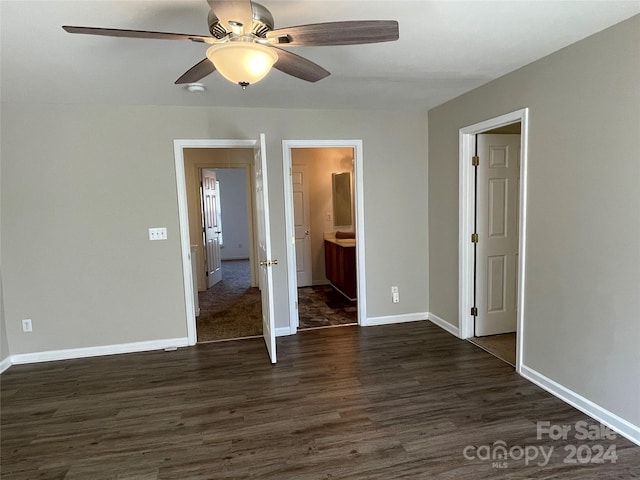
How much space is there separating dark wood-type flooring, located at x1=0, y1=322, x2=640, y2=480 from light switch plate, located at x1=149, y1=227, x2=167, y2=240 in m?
1.12

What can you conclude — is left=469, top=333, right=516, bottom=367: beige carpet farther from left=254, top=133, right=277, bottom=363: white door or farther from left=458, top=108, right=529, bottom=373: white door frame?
left=254, top=133, right=277, bottom=363: white door

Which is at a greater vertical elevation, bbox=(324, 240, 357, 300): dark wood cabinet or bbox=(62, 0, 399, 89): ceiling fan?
bbox=(62, 0, 399, 89): ceiling fan

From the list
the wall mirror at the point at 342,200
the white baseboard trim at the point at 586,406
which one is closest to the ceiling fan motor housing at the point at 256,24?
the white baseboard trim at the point at 586,406

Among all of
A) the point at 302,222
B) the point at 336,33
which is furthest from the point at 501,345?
the point at 302,222

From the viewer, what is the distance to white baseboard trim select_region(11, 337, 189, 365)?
351 centimetres

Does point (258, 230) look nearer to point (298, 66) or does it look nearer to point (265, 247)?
point (265, 247)

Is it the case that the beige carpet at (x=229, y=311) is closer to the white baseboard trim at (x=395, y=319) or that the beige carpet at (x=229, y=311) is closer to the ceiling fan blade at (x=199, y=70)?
the white baseboard trim at (x=395, y=319)

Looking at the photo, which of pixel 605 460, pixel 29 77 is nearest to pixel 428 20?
pixel 605 460

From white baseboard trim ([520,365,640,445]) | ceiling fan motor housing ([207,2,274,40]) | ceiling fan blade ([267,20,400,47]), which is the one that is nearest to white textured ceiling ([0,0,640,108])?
ceiling fan motor housing ([207,2,274,40])

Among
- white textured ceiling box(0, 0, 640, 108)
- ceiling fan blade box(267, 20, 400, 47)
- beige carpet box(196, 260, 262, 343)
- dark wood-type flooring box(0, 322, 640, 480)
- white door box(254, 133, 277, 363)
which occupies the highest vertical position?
white textured ceiling box(0, 0, 640, 108)

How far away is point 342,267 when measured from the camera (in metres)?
5.46

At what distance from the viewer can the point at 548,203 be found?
103 inches

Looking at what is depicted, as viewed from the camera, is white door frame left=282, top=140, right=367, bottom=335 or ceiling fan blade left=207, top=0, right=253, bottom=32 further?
white door frame left=282, top=140, right=367, bottom=335

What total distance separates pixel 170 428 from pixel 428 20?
2.83 metres
